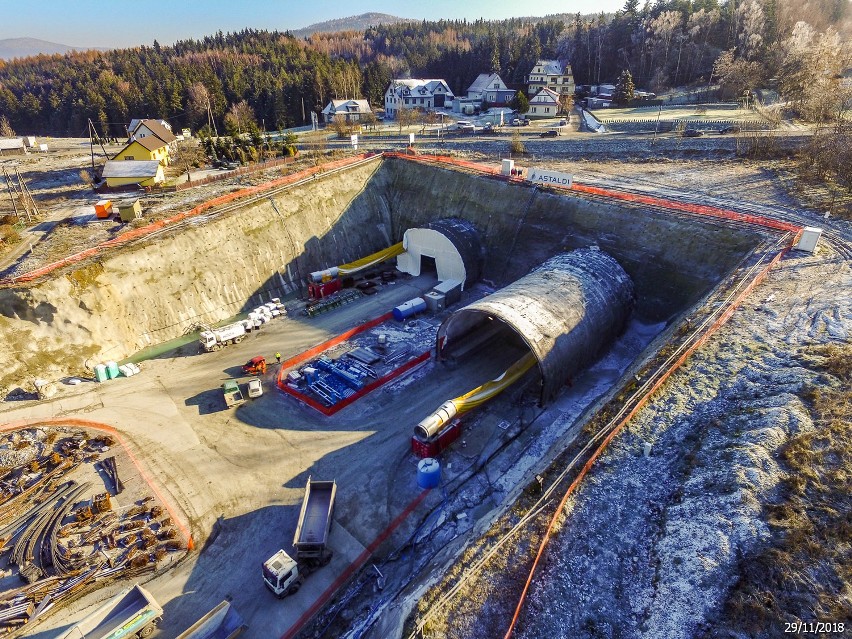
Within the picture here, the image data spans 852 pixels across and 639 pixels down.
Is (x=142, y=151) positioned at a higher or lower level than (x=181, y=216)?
higher

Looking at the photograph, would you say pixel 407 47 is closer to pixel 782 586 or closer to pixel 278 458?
pixel 278 458

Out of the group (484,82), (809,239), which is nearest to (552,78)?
(484,82)

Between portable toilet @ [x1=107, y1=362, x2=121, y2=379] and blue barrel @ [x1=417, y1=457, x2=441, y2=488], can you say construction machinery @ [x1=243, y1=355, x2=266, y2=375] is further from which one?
blue barrel @ [x1=417, y1=457, x2=441, y2=488]

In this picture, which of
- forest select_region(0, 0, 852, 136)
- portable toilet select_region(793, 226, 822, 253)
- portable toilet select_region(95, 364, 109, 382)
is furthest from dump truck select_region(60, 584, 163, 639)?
forest select_region(0, 0, 852, 136)

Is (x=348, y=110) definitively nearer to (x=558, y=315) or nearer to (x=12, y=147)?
(x=12, y=147)

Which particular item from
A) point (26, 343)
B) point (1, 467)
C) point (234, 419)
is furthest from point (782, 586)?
point (26, 343)

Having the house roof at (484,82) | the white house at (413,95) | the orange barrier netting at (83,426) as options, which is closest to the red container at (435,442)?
the orange barrier netting at (83,426)

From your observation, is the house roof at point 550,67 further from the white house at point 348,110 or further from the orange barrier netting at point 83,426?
the orange barrier netting at point 83,426
